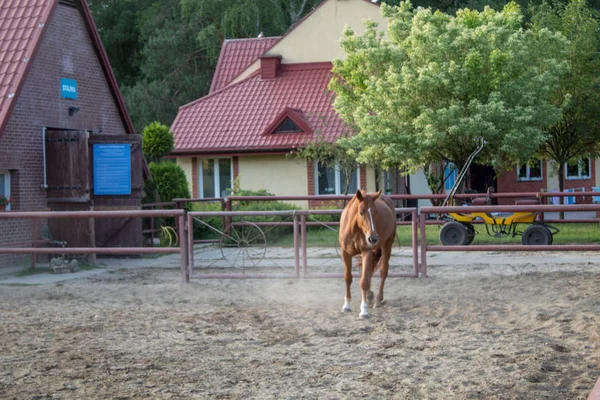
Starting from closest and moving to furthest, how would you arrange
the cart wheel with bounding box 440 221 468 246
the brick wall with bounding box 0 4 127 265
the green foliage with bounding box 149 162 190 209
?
the brick wall with bounding box 0 4 127 265 < the cart wheel with bounding box 440 221 468 246 < the green foliage with bounding box 149 162 190 209

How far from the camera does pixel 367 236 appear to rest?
10.3m

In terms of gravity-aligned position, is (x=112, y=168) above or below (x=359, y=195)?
above

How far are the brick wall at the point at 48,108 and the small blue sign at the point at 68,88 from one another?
0.33 feet

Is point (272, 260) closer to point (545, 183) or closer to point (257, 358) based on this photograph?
point (257, 358)

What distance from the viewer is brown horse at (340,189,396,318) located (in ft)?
34.2

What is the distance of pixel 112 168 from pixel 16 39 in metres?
3.29

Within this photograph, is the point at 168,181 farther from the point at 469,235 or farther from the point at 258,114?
the point at 258,114

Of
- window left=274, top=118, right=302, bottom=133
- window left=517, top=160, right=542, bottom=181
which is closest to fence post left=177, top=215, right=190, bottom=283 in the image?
window left=274, top=118, right=302, bottom=133

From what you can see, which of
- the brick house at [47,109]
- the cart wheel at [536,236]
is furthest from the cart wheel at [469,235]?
the brick house at [47,109]

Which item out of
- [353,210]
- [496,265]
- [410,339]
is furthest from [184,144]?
[410,339]

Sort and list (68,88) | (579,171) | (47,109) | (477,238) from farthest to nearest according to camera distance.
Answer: (579,171) < (477,238) < (68,88) < (47,109)

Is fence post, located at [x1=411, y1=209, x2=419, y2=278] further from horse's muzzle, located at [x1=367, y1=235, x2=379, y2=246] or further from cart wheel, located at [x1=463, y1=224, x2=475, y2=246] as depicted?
cart wheel, located at [x1=463, y1=224, x2=475, y2=246]

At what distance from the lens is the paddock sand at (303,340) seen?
22.5 ft

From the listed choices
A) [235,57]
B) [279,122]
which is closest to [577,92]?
[279,122]
